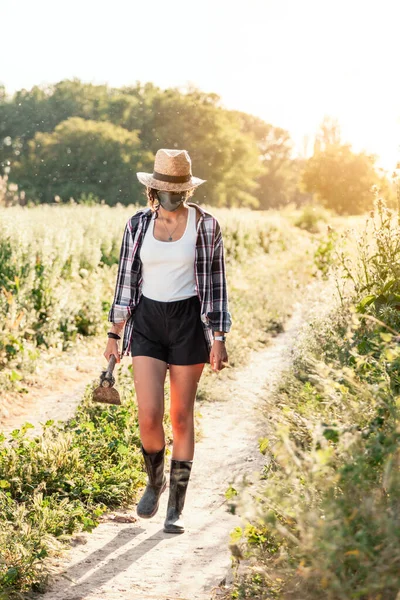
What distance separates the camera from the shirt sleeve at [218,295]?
14.8 ft

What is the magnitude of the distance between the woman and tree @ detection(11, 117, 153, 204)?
40.7 metres

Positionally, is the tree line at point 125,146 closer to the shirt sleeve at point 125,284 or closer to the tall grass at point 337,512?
the shirt sleeve at point 125,284

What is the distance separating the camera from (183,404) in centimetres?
457

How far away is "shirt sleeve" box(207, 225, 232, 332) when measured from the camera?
4.51m

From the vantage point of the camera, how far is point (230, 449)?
252 inches

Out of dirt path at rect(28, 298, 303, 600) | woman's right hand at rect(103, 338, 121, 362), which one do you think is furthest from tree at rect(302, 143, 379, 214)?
woman's right hand at rect(103, 338, 121, 362)

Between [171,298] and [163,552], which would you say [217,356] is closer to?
[171,298]

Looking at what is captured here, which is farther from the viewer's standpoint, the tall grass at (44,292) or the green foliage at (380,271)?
the tall grass at (44,292)

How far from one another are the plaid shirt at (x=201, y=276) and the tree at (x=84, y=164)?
134ft

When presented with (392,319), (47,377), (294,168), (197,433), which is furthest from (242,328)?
(294,168)

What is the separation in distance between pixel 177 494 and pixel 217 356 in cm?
89

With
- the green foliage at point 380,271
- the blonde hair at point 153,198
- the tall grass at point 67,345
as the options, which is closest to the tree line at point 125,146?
the tall grass at point 67,345

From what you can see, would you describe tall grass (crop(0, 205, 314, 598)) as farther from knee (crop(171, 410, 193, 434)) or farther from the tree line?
the tree line

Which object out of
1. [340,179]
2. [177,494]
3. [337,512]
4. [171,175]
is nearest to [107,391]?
[177,494]
